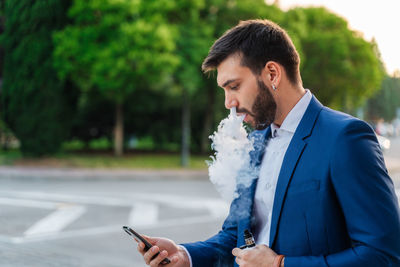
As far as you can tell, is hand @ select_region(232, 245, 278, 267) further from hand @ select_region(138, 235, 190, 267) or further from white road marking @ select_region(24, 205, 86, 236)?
white road marking @ select_region(24, 205, 86, 236)

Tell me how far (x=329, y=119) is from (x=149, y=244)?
78 cm

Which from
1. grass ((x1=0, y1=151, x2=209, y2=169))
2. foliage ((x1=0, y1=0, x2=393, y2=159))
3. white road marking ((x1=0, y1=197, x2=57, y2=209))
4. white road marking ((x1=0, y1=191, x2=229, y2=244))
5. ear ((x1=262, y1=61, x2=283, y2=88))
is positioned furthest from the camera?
grass ((x1=0, y1=151, x2=209, y2=169))

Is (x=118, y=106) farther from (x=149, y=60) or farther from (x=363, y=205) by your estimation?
(x=363, y=205)

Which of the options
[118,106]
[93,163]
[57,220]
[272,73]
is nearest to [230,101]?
[272,73]

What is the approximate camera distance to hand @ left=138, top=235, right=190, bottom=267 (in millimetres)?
1732

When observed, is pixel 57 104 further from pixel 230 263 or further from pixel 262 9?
pixel 230 263

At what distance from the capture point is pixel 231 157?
1.68 m

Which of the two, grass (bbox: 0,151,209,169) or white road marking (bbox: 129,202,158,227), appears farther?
grass (bbox: 0,151,209,169)

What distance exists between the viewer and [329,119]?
1.55 metres

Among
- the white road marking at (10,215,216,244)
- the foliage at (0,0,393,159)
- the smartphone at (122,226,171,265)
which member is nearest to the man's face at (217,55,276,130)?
the smartphone at (122,226,171,265)

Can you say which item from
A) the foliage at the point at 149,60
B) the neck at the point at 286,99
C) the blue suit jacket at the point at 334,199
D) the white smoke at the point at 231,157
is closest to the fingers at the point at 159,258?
the white smoke at the point at 231,157

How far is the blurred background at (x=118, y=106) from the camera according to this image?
5.96m

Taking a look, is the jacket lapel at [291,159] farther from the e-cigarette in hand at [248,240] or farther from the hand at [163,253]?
the hand at [163,253]

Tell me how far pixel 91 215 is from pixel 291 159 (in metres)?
7.01
